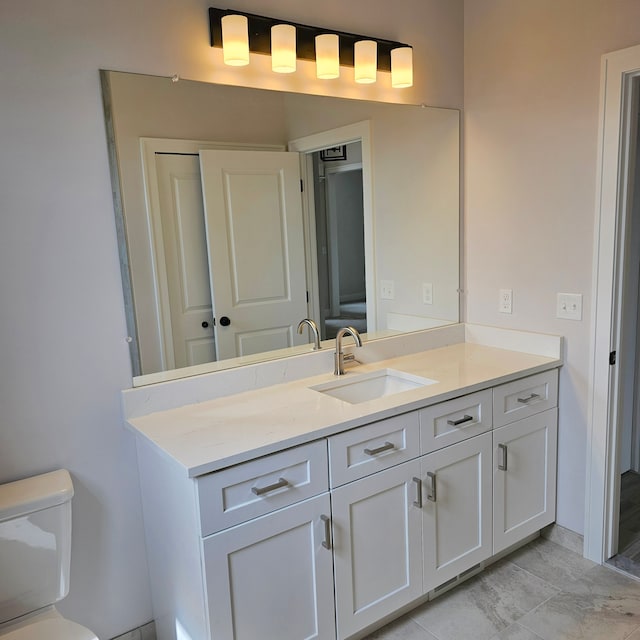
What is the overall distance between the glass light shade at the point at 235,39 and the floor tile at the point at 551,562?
234 centimetres

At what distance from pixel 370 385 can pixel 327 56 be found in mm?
1319

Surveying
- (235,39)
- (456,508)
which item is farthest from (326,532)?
(235,39)

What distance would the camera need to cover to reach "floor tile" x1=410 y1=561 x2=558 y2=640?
200 centimetres

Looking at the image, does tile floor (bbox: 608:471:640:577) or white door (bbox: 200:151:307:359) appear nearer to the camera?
white door (bbox: 200:151:307:359)

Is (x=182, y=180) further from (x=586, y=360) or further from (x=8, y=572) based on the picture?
(x=586, y=360)

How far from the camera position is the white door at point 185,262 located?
1895 mm

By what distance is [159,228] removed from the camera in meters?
1.87

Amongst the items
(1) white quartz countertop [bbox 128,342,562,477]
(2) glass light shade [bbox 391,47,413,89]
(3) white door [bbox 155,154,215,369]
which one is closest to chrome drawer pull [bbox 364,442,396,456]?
(1) white quartz countertop [bbox 128,342,562,477]

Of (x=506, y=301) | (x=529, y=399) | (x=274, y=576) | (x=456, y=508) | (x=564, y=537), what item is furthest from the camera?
(x=506, y=301)

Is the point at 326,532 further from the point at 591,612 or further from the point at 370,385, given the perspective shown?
the point at 591,612

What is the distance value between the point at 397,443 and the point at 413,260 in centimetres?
110

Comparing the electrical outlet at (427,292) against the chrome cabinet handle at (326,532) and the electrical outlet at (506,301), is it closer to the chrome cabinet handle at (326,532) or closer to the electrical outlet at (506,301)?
the electrical outlet at (506,301)

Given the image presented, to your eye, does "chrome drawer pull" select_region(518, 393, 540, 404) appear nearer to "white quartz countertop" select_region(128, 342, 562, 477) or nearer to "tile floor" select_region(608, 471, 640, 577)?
"white quartz countertop" select_region(128, 342, 562, 477)

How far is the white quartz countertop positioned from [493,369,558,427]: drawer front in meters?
0.04
